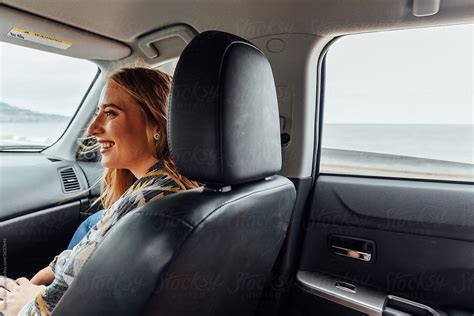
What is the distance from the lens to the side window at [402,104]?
6.19ft

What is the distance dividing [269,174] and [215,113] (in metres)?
0.32

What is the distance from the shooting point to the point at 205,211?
0.98 m

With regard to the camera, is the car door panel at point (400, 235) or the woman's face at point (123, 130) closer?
the woman's face at point (123, 130)

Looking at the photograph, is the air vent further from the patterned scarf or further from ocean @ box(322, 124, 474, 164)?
ocean @ box(322, 124, 474, 164)

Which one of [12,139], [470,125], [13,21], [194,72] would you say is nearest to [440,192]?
[470,125]

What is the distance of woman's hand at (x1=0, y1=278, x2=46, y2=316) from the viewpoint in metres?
1.38

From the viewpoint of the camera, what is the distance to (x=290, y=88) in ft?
6.81

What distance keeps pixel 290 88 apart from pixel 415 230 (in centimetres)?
90

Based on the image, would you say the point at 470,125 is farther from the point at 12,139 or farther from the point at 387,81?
the point at 12,139

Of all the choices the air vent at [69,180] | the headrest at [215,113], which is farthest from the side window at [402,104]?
the air vent at [69,180]

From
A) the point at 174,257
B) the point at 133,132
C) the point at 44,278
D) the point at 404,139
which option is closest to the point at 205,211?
the point at 174,257

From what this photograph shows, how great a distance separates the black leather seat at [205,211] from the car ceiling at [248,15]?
766mm

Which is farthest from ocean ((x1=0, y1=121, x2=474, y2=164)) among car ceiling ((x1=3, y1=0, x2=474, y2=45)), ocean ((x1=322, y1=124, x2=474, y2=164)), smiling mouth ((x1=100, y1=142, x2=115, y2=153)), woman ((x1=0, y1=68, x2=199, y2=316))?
smiling mouth ((x1=100, y1=142, x2=115, y2=153))

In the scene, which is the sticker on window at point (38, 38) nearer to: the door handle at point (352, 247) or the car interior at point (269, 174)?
the car interior at point (269, 174)
